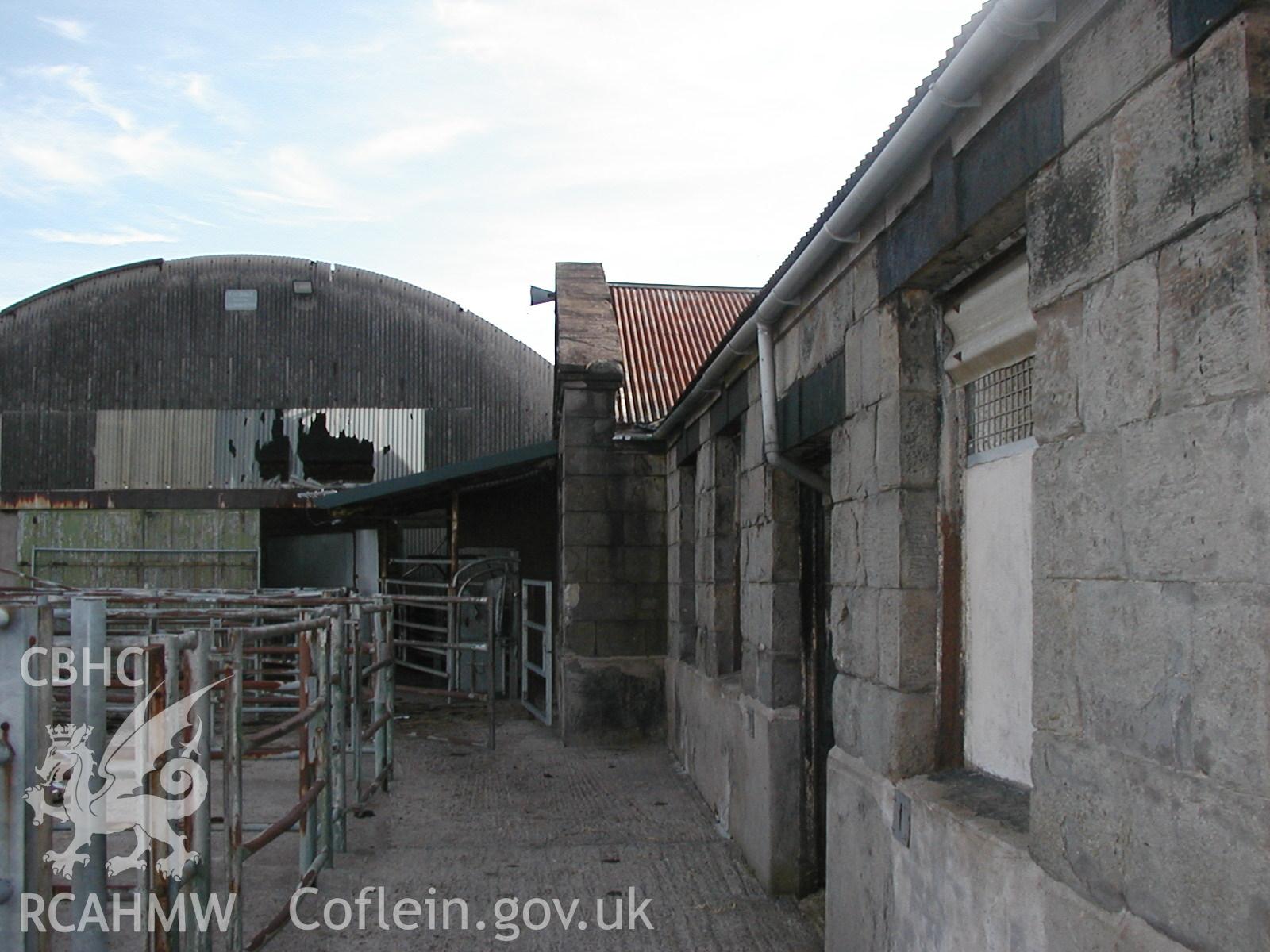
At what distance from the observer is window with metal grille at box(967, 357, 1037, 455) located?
3477 millimetres

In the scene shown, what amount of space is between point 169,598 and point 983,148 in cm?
633

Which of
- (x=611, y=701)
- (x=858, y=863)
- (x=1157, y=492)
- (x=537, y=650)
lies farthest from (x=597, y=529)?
(x=1157, y=492)

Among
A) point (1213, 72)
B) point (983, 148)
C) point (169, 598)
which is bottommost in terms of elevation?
point (169, 598)

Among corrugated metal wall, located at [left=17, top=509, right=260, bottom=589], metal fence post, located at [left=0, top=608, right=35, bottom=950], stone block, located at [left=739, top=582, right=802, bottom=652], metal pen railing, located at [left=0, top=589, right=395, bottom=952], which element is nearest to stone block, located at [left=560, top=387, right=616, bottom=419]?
metal pen railing, located at [left=0, top=589, right=395, bottom=952]

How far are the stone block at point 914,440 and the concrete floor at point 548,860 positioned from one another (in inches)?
97.6

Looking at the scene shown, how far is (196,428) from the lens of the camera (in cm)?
1841

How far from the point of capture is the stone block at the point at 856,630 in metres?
4.23

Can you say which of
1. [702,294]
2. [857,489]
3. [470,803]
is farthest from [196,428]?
[857,489]

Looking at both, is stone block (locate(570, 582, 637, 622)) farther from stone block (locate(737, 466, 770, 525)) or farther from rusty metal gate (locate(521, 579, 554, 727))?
stone block (locate(737, 466, 770, 525))

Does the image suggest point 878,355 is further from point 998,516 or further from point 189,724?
point 189,724

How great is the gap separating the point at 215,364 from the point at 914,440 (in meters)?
17.0

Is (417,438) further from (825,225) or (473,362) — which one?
(825,225)

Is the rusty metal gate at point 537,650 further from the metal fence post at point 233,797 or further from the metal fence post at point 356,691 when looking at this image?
the metal fence post at point 233,797

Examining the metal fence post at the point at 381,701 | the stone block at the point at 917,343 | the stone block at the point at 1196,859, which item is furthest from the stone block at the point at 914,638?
the metal fence post at the point at 381,701
